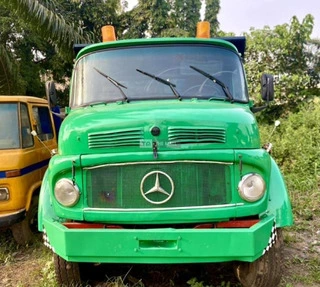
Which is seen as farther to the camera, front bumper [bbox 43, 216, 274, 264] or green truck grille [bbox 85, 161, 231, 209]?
green truck grille [bbox 85, 161, 231, 209]

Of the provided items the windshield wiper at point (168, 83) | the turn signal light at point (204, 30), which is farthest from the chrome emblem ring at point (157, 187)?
the turn signal light at point (204, 30)

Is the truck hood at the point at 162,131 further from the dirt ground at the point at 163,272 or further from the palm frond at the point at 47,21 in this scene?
the palm frond at the point at 47,21

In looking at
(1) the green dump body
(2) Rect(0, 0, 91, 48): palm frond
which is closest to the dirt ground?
(1) the green dump body

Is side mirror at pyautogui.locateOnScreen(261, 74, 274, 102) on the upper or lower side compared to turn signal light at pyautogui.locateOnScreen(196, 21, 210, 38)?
lower

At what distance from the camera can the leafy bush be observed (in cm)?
655

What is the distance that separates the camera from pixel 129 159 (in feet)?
10.1

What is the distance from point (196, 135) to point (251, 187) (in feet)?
1.90

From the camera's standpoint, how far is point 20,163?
4672mm

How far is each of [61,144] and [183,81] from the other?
1345 mm

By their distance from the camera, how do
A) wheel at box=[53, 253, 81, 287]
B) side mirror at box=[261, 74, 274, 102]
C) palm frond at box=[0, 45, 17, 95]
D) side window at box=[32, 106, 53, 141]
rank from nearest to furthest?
wheel at box=[53, 253, 81, 287]
side mirror at box=[261, 74, 274, 102]
side window at box=[32, 106, 53, 141]
palm frond at box=[0, 45, 17, 95]

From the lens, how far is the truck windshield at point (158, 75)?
12.7 feet

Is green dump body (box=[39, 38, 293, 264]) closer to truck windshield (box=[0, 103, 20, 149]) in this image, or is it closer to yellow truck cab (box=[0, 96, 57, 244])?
yellow truck cab (box=[0, 96, 57, 244])

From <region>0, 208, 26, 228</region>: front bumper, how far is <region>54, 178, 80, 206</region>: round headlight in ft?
5.26

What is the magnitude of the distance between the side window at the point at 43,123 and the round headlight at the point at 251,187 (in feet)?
10.8
